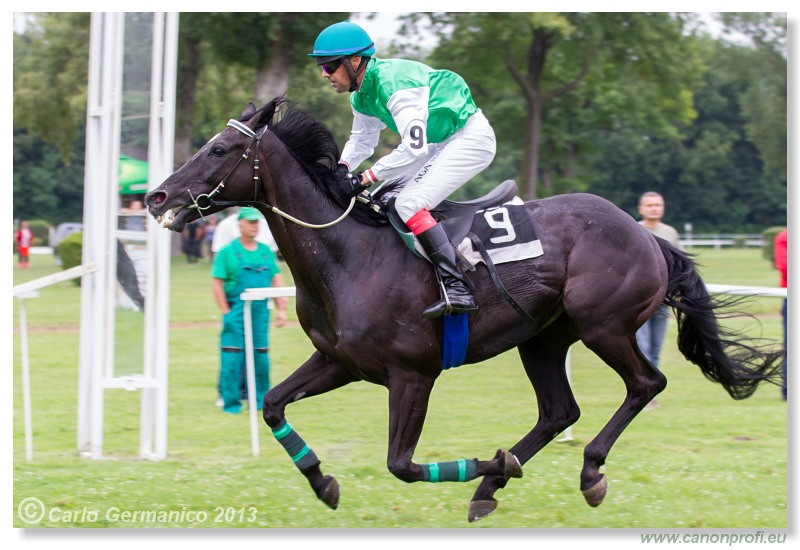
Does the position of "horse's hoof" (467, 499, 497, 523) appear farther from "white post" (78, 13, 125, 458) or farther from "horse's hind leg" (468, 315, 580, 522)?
"white post" (78, 13, 125, 458)

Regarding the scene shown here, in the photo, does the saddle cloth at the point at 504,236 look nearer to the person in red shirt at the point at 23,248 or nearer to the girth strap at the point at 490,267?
the girth strap at the point at 490,267

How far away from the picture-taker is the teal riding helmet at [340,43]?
503 cm

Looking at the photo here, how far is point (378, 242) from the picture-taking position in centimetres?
528

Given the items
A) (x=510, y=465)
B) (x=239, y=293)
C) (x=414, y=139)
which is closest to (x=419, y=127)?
(x=414, y=139)

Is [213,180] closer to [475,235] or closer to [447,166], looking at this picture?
[447,166]

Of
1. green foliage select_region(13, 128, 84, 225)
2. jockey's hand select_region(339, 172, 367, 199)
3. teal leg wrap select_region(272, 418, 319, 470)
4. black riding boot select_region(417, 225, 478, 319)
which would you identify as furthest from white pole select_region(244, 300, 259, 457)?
green foliage select_region(13, 128, 84, 225)

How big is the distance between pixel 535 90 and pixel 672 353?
1535 cm

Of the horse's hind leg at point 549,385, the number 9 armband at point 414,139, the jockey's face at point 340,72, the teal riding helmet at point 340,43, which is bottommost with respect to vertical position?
the horse's hind leg at point 549,385

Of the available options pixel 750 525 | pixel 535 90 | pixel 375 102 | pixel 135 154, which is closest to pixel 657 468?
pixel 750 525

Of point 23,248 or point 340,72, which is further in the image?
point 23,248

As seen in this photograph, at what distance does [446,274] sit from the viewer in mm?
5078

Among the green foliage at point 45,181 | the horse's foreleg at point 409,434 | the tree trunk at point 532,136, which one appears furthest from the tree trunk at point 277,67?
the green foliage at point 45,181

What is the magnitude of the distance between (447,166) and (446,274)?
60cm

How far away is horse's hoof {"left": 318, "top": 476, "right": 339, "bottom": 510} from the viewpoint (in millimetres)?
5332
